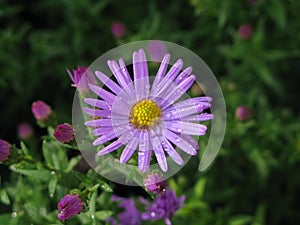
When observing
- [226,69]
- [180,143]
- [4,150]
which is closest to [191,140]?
[180,143]

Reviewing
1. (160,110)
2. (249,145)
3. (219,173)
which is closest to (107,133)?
(160,110)

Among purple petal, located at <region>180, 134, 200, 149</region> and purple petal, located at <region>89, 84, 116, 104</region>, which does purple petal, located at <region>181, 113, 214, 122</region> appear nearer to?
purple petal, located at <region>180, 134, 200, 149</region>

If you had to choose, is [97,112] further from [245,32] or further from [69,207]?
[245,32]

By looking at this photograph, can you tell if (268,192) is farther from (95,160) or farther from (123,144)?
(123,144)

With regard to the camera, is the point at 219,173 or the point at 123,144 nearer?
the point at 123,144

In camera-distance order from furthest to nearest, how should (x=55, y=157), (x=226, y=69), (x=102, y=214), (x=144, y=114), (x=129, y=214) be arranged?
(x=226, y=69) → (x=129, y=214) → (x=55, y=157) → (x=102, y=214) → (x=144, y=114)
